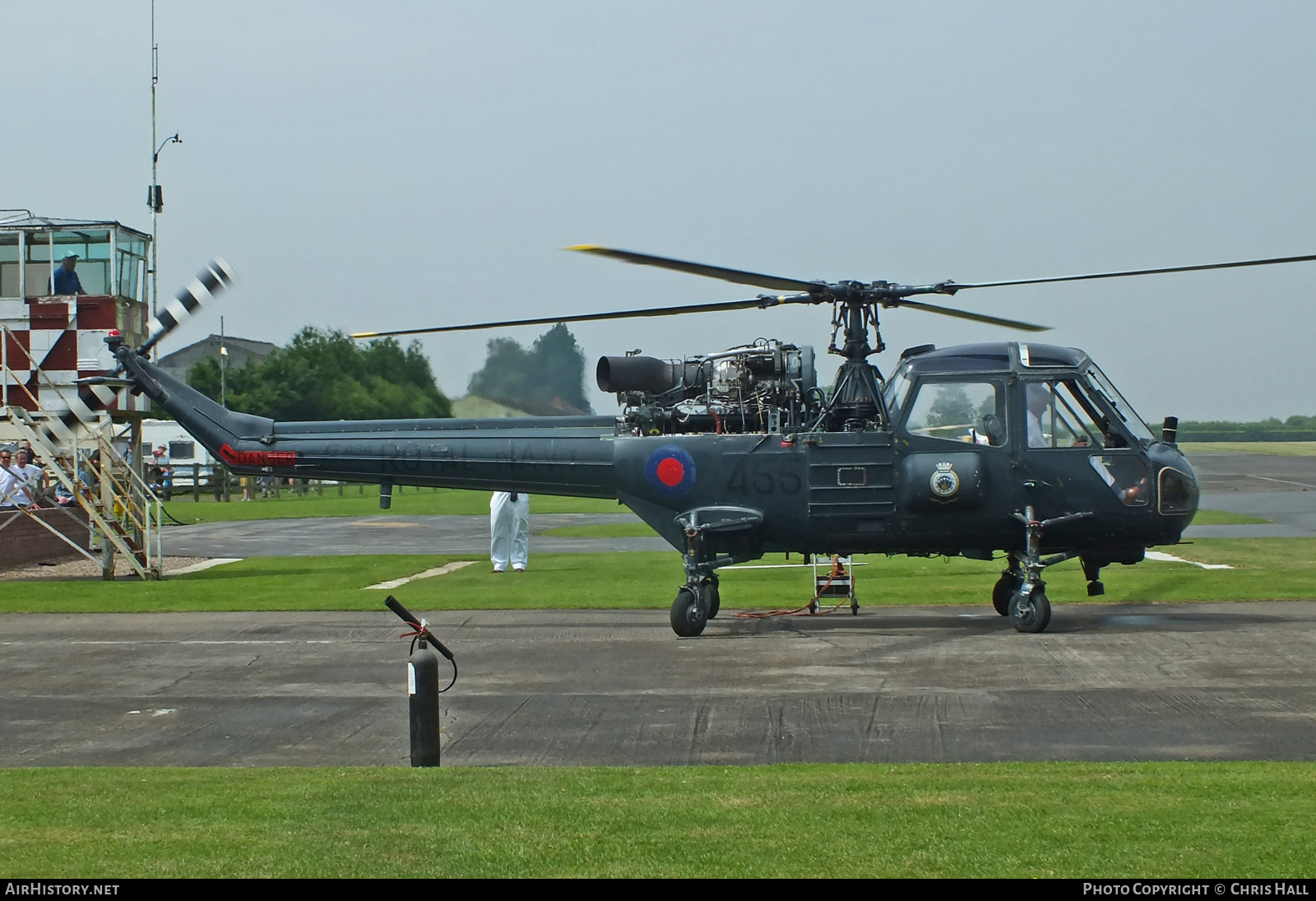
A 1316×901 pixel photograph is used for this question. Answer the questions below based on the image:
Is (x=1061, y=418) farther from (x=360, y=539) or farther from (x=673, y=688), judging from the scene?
(x=360, y=539)

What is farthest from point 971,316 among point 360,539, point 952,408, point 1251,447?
point 1251,447

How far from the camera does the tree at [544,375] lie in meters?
21.5

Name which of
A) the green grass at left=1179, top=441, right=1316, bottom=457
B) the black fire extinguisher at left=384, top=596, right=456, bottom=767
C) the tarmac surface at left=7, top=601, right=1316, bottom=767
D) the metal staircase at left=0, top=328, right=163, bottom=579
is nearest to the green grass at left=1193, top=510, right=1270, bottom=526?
the tarmac surface at left=7, top=601, right=1316, bottom=767

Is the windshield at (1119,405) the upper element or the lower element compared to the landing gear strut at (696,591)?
upper

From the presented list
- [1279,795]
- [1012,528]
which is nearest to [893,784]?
[1279,795]

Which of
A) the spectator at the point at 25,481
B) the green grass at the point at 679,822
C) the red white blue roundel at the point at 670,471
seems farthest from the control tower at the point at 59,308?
the green grass at the point at 679,822

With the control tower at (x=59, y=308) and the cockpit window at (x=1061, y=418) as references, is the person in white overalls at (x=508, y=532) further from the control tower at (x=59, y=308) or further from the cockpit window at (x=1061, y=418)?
the cockpit window at (x=1061, y=418)

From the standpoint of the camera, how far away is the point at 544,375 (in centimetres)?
2167

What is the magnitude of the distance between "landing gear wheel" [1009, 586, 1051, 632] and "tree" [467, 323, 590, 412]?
895cm

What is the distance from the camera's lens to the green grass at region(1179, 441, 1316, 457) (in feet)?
308

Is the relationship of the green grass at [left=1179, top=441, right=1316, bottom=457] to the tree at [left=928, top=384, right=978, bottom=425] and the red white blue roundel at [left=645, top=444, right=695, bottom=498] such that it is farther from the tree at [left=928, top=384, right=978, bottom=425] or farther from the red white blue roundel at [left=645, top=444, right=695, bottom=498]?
the red white blue roundel at [left=645, top=444, right=695, bottom=498]

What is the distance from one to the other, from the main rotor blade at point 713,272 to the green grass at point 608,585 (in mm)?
5132
